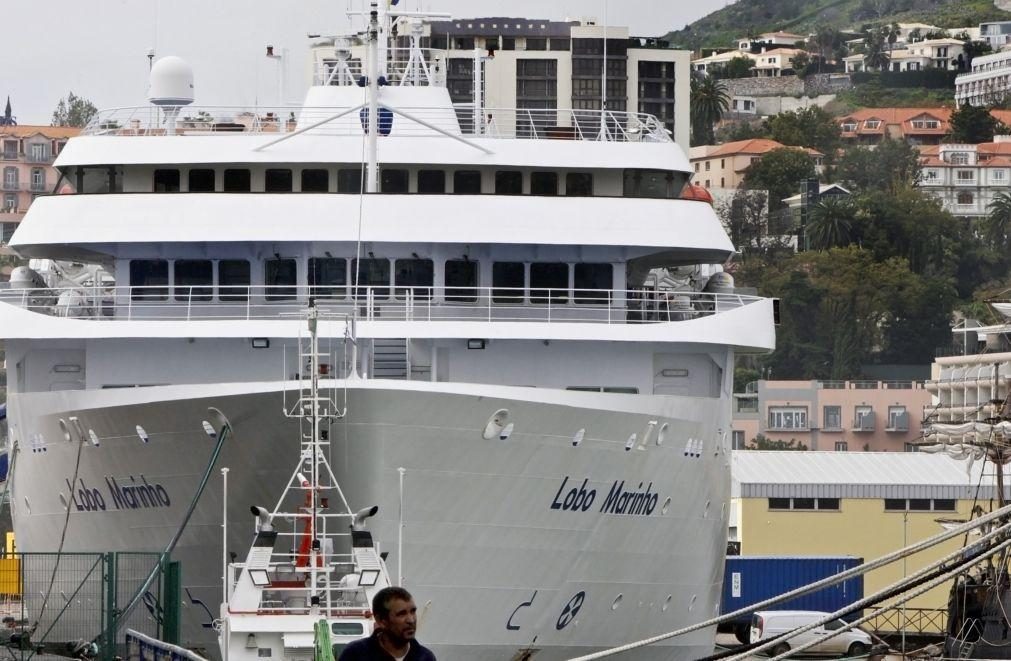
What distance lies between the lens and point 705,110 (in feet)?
570

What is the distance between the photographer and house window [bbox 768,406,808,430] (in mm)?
112250

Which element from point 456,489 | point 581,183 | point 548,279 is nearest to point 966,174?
point 581,183

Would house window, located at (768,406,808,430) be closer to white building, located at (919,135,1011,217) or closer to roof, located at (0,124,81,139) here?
white building, located at (919,135,1011,217)

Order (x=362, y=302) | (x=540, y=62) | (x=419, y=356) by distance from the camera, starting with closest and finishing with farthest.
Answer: (x=419, y=356)
(x=362, y=302)
(x=540, y=62)

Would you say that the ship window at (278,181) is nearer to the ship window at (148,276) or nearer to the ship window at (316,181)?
the ship window at (316,181)

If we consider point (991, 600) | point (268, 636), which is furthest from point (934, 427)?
point (268, 636)

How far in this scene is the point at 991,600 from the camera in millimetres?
34406

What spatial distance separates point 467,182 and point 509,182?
23.4 inches

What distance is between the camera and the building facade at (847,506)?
6109 centimetres

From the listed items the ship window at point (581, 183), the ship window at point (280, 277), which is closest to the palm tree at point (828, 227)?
the ship window at point (581, 183)

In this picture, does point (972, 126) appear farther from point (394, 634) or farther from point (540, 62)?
point (394, 634)

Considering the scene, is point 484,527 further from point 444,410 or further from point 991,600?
point 991,600

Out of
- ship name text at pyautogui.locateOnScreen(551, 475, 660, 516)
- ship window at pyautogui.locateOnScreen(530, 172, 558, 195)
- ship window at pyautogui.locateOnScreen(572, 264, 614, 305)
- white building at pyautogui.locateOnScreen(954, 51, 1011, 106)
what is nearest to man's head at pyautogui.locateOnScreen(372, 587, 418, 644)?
ship name text at pyautogui.locateOnScreen(551, 475, 660, 516)

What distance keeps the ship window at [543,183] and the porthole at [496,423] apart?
18.9 feet
